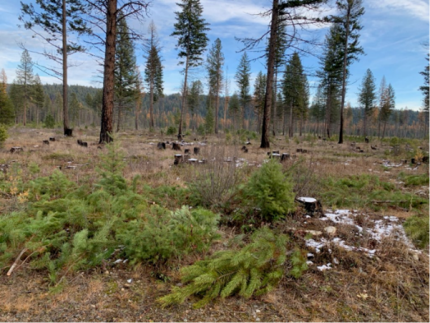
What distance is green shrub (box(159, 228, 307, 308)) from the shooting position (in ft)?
6.43

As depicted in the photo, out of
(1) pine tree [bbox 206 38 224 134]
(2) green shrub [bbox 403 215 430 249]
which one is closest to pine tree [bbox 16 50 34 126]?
(1) pine tree [bbox 206 38 224 134]

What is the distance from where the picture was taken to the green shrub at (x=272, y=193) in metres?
3.30

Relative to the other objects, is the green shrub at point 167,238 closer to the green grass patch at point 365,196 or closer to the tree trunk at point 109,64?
the green grass patch at point 365,196

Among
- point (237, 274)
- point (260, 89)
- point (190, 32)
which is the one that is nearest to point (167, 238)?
point (237, 274)

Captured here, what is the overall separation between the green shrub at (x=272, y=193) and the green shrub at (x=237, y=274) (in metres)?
0.98

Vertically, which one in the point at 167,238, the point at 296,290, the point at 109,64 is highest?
the point at 109,64

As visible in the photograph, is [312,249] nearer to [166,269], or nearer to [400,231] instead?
[400,231]

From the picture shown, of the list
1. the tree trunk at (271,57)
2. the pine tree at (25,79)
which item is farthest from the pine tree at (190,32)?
the pine tree at (25,79)

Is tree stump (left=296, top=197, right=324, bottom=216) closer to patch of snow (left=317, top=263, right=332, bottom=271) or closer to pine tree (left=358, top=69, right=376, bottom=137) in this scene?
patch of snow (left=317, top=263, right=332, bottom=271)

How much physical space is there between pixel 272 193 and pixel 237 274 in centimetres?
149

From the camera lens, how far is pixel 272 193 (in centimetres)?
334

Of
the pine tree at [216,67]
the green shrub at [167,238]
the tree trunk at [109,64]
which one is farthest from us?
the pine tree at [216,67]

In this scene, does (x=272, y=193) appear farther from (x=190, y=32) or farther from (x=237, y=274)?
(x=190, y=32)

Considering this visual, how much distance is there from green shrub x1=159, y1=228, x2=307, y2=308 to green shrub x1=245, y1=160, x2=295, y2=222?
98 centimetres
